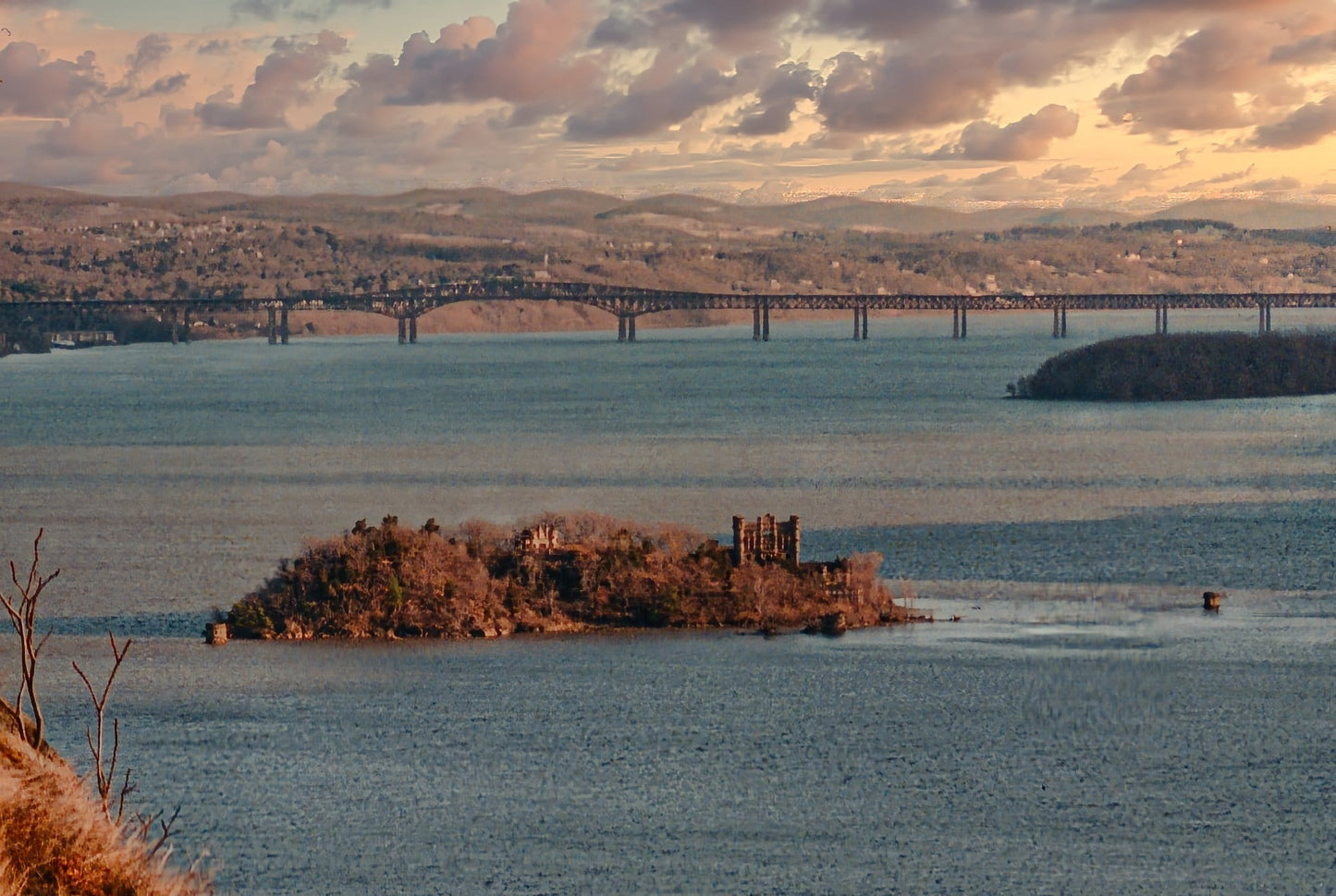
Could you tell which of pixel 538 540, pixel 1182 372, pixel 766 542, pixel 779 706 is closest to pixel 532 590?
pixel 538 540

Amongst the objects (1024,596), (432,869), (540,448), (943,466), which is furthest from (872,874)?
(540,448)

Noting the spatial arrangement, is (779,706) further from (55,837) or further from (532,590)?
(55,837)

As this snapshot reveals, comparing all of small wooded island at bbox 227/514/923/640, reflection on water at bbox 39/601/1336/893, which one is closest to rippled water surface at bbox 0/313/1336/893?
reflection on water at bbox 39/601/1336/893

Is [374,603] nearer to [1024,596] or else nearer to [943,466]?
[1024,596]

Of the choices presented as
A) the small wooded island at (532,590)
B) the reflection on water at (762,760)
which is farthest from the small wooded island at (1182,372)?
the reflection on water at (762,760)

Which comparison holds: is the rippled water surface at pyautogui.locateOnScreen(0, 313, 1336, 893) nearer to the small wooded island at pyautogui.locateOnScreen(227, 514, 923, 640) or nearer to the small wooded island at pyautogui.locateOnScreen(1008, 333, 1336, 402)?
the small wooded island at pyautogui.locateOnScreen(227, 514, 923, 640)

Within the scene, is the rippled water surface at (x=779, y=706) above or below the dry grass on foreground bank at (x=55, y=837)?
below

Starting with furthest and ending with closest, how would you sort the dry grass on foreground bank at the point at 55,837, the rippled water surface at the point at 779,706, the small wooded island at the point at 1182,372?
the small wooded island at the point at 1182,372, the rippled water surface at the point at 779,706, the dry grass on foreground bank at the point at 55,837

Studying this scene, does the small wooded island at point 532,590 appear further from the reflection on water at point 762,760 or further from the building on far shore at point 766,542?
the reflection on water at point 762,760
